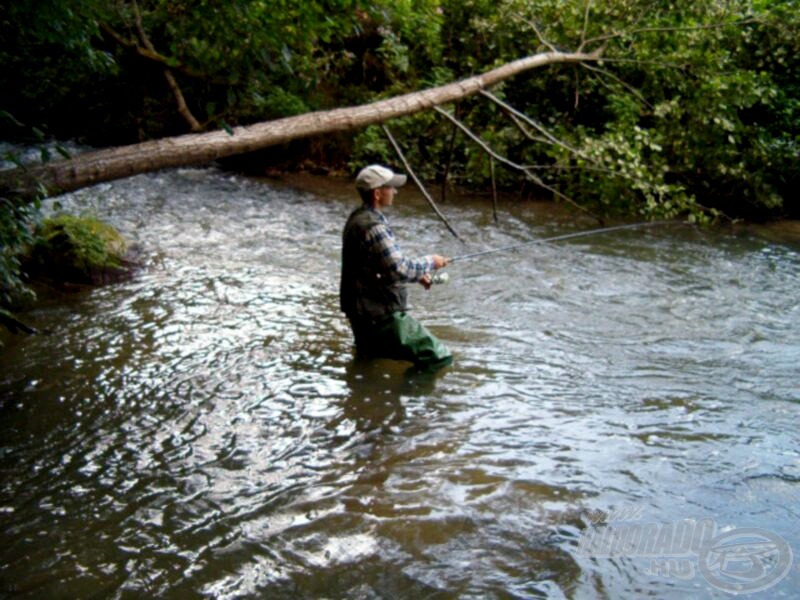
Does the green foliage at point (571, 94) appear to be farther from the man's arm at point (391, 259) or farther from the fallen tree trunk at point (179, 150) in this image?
the man's arm at point (391, 259)

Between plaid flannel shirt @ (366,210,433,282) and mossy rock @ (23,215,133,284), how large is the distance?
13.1ft

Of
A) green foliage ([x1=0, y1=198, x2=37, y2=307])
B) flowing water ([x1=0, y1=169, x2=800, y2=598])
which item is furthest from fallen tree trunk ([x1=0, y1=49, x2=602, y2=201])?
flowing water ([x1=0, y1=169, x2=800, y2=598])

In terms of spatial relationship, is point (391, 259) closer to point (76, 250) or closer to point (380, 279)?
point (380, 279)

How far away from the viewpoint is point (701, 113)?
467 inches

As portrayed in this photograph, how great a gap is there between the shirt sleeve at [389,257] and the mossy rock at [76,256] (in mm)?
4000

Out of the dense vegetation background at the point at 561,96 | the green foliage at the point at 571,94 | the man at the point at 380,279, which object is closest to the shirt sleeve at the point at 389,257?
the man at the point at 380,279

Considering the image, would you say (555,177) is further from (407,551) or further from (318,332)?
(407,551)

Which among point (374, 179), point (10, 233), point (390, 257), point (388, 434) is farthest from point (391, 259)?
point (10, 233)

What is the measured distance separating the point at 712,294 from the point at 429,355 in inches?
171

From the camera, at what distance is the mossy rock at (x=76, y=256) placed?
337 inches

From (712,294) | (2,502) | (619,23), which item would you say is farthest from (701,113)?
(2,502)

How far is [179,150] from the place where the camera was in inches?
212

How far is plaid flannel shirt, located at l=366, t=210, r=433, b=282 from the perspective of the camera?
19.7 feet

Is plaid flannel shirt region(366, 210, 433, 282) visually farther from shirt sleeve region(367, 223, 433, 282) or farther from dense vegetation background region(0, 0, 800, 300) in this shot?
dense vegetation background region(0, 0, 800, 300)
